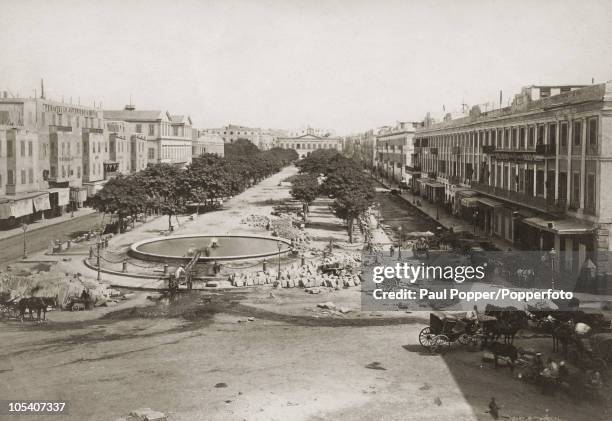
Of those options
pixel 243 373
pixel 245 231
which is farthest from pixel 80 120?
pixel 243 373

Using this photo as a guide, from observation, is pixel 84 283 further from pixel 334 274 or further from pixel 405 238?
pixel 405 238

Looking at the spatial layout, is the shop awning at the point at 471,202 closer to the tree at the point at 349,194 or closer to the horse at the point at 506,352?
the tree at the point at 349,194

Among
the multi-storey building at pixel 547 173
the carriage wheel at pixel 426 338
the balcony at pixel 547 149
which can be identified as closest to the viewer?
Answer: the carriage wheel at pixel 426 338

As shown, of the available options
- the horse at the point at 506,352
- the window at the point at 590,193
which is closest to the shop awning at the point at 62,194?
the window at the point at 590,193

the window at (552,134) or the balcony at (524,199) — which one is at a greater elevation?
the window at (552,134)

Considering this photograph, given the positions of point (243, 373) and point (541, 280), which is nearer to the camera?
point (243, 373)
